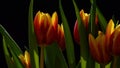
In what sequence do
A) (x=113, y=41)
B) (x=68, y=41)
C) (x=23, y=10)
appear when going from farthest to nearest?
1. (x=23, y=10)
2. (x=68, y=41)
3. (x=113, y=41)

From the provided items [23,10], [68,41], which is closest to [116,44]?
[68,41]

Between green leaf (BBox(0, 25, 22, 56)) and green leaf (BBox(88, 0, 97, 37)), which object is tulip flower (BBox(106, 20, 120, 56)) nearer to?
green leaf (BBox(88, 0, 97, 37))

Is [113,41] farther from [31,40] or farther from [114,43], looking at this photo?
[31,40]

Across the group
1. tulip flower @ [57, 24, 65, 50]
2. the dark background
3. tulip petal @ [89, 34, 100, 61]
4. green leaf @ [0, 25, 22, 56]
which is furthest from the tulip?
the dark background

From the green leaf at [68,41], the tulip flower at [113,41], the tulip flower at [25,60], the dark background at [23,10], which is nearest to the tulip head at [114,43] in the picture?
the tulip flower at [113,41]

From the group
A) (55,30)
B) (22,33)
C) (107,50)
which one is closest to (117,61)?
(107,50)

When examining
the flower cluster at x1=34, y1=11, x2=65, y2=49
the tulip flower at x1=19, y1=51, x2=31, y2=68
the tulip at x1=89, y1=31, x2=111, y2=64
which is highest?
the flower cluster at x1=34, y1=11, x2=65, y2=49

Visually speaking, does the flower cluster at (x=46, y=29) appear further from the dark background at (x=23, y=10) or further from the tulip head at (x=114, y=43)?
the dark background at (x=23, y=10)
